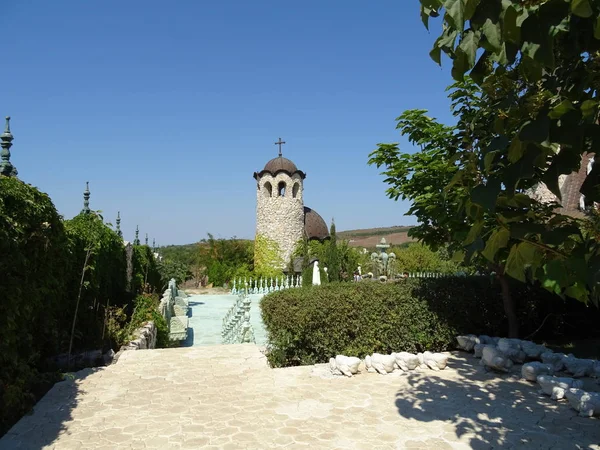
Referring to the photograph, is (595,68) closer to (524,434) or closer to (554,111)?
(554,111)

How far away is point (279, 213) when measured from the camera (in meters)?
29.4

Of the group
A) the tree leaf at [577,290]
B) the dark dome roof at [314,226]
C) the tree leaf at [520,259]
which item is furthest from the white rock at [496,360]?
the dark dome roof at [314,226]

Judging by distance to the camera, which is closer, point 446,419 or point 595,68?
point 595,68

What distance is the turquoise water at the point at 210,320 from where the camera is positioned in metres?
12.9

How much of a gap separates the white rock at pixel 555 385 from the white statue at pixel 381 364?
2.15 m

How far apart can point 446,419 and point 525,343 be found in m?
3.69

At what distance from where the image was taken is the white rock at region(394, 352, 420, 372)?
6891 mm

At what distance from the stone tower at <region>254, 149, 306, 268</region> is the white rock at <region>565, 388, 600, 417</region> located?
24.4 m

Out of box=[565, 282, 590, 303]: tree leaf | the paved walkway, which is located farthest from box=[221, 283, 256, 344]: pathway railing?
box=[565, 282, 590, 303]: tree leaf

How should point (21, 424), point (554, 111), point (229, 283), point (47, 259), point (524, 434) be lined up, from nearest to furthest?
point (554, 111), point (524, 434), point (21, 424), point (47, 259), point (229, 283)

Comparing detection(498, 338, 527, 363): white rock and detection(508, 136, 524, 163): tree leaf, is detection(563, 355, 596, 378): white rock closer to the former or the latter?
detection(498, 338, 527, 363): white rock

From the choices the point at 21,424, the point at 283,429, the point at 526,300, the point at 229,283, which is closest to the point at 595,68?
the point at 283,429

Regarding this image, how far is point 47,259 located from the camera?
583 cm

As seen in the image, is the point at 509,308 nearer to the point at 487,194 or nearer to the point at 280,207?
the point at 487,194
